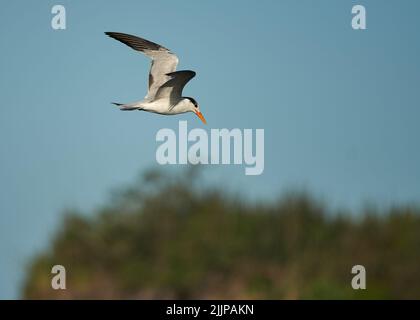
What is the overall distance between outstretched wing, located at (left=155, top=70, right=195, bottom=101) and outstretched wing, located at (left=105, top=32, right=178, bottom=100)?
239 millimetres

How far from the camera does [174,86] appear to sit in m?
12.2

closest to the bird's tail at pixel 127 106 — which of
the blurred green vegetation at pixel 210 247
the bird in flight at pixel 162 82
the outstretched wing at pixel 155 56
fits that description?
the bird in flight at pixel 162 82

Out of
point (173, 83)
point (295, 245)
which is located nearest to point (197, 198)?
point (295, 245)

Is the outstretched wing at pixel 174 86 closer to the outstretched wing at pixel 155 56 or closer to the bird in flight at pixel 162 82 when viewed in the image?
the bird in flight at pixel 162 82

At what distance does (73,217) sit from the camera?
1069 inches

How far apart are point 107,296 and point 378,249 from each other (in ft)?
21.5

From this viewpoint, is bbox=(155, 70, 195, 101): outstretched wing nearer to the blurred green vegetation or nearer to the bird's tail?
the bird's tail

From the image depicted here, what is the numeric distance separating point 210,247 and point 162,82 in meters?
14.7

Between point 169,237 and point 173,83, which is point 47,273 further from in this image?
point 173,83

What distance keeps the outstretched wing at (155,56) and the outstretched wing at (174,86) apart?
24 centimetres

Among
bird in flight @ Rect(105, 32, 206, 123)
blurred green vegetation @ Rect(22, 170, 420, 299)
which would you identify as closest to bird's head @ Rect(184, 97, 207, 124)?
bird in flight @ Rect(105, 32, 206, 123)

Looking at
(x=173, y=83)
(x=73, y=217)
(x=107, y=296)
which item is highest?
(x=173, y=83)

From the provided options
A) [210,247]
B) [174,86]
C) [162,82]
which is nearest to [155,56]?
[162,82]

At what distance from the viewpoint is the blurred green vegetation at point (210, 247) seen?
2536 cm
